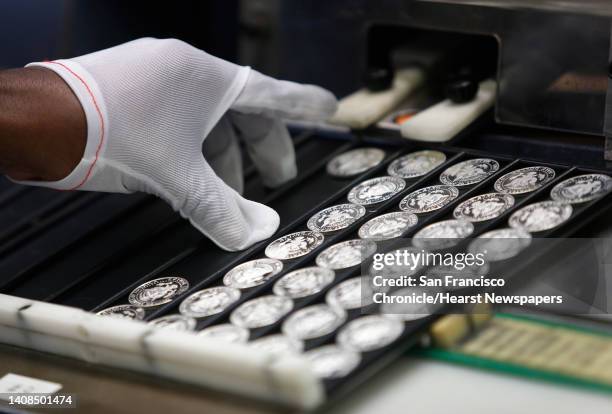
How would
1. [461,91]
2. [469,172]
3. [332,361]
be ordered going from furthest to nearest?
[461,91]
[469,172]
[332,361]

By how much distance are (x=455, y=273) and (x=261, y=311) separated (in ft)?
1.12

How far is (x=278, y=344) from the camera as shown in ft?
4.83

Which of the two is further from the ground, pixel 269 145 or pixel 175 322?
pixel 269 145

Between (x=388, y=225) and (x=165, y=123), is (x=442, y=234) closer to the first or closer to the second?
(x=388, y=225)

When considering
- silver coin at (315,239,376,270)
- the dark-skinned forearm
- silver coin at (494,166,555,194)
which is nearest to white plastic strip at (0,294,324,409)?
the dark-skinned forearm

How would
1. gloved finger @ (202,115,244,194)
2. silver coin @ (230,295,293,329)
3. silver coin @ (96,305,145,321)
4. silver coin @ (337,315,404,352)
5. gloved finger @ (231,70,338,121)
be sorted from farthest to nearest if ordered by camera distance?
gloved finger @ (202,115,244,194) < gloved finger @ (231,70,338,121) < silver coin @ (96,305,145,321) < silver coin @ (230,295,293,329) < silver coin @ (337,315,404,352)

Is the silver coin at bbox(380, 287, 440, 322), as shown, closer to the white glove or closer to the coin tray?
the coin tray

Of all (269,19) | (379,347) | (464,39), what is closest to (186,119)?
(379,347)

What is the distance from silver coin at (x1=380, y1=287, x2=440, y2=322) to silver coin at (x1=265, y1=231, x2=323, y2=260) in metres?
0.25

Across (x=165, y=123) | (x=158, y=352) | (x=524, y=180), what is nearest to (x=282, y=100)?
(x=165, y=123)

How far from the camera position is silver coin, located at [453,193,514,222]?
5.69 ft

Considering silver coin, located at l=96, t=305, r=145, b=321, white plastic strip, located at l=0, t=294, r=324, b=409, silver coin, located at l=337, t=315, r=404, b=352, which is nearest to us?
white plastic strip, located at l=0, t=294, r=324, b=409

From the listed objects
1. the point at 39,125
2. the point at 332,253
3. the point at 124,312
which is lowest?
the point at 124,312

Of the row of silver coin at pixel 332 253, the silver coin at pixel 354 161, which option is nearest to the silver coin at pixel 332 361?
the row of silver coin at pixel 332 253
